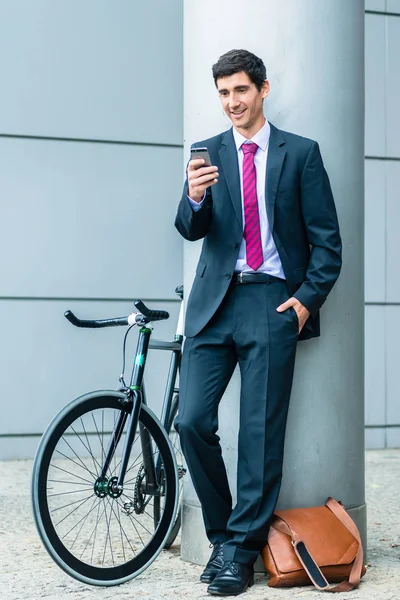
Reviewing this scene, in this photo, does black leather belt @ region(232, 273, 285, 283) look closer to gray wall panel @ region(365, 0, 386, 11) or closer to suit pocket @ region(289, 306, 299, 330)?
suit pocket @ region(289, 306, 299, 330)

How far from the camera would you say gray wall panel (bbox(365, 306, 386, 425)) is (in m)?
8.67

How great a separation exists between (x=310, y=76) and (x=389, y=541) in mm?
2468

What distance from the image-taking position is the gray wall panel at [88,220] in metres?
7.80

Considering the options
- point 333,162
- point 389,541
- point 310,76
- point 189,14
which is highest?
point 189,14

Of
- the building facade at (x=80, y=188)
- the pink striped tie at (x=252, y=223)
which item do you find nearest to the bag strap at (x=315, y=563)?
the pink striped tie at (x=252, y=223)

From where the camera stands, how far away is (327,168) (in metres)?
4.71

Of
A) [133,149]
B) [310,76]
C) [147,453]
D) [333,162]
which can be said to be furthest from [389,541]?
[133,149]

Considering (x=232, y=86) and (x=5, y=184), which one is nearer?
(x=232, y=86)

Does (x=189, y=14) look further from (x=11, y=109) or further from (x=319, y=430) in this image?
(x=11, y=109)

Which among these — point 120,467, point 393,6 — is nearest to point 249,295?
point 120,467

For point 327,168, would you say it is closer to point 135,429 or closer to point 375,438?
point 135,429

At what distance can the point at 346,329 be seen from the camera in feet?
15.5

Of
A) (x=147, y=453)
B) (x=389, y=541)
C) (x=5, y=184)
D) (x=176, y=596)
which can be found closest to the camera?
(x=176, y=596)

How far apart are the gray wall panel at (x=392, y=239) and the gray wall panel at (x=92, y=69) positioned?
78.3 inches
